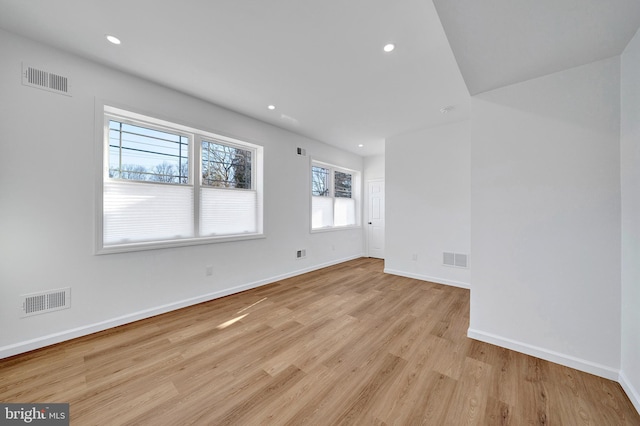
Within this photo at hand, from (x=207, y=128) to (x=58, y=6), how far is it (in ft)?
5.21

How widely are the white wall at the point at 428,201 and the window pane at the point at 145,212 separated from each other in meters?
3.65

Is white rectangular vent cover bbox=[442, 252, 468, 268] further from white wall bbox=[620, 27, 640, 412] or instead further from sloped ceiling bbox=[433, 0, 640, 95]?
sloped ceiling bbox=[433, 0, 640, 95]

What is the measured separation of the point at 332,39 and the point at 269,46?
581 millimetres

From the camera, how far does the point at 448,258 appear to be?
407cm

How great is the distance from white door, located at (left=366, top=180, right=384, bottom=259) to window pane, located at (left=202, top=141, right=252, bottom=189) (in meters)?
3.50

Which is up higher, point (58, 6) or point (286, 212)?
point (58, 6)

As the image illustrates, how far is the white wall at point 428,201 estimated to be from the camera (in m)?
3.94

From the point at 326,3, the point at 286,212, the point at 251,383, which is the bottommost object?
the point at 251,383

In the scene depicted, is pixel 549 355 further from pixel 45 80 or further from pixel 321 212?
pixel 45 80

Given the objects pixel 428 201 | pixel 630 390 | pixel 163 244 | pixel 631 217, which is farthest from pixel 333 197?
pixel 630 390

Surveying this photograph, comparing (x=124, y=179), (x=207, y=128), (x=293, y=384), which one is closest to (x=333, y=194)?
(x=207, y=128)

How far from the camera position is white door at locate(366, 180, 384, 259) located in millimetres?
6133

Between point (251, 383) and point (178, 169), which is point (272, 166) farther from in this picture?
point (251, 383)

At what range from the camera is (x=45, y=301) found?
2133 millimetres
